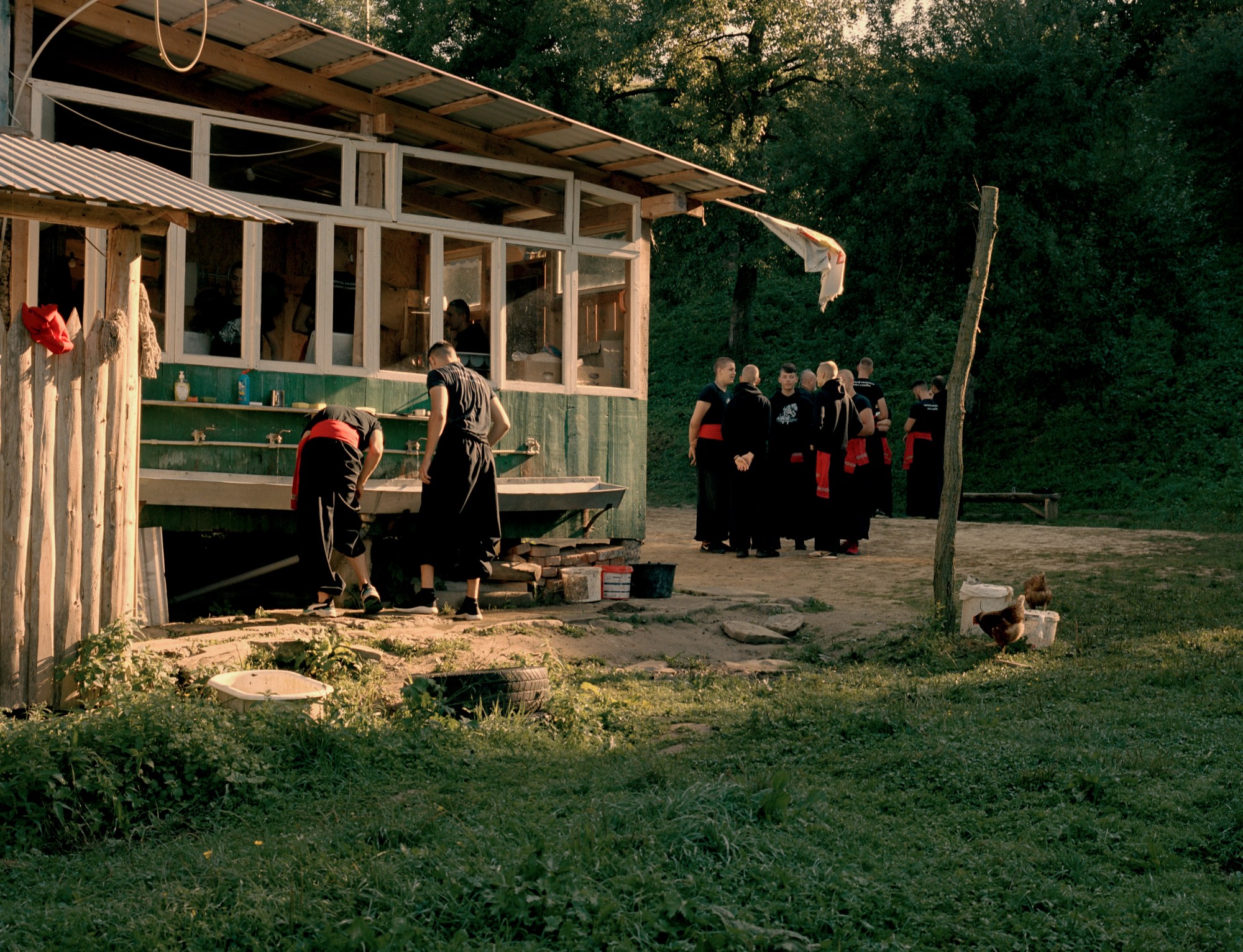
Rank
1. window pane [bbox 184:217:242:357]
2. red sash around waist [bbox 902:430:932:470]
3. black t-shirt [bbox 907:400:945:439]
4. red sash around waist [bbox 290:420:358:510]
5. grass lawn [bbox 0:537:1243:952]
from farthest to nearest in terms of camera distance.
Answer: red sash around waist [bbox 902:430:932:470] < black t-shirt [bbox 907:400:945:439] < window pane [bbox 184:217:242:357] < red sash around waist [bbox 290:420:358:510] < grass lawn [bbox 0:537:1243:952]

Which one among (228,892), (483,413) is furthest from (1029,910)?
(483,413)

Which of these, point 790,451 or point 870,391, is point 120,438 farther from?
point 870,391

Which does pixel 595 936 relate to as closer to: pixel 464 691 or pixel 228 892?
pixel 228 892

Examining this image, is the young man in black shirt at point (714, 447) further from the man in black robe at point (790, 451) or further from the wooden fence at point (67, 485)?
the wooden fence at point (67, 485)

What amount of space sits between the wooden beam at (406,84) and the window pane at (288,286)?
121 centimetres

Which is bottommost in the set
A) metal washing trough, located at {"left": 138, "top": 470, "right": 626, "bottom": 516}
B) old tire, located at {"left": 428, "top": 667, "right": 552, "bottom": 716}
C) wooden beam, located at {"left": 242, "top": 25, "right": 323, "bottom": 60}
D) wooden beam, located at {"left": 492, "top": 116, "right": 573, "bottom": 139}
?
old tire, located at {"left": 428, "top": 667, "right": 552, "bottom": 716}

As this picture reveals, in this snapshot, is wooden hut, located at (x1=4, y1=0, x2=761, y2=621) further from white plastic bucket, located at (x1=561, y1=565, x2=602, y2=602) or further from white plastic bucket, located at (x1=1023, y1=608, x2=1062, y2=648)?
white plastic bucket, located at (x1=1023, y1=608, x2=1062, y2=648)

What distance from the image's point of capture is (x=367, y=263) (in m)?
10.3

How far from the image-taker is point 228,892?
4.09 m

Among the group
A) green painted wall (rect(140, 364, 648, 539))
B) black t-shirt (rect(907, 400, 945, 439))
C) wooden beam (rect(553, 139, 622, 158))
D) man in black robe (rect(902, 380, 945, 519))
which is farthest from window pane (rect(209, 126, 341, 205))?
black t-shirt (rect(907, 400, 945, 439))

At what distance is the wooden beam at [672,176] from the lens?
1152 cm

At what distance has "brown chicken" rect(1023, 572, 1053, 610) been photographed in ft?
28.7

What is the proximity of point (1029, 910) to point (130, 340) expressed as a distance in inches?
204

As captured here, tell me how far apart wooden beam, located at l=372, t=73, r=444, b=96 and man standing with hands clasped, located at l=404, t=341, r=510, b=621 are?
2202 mm
